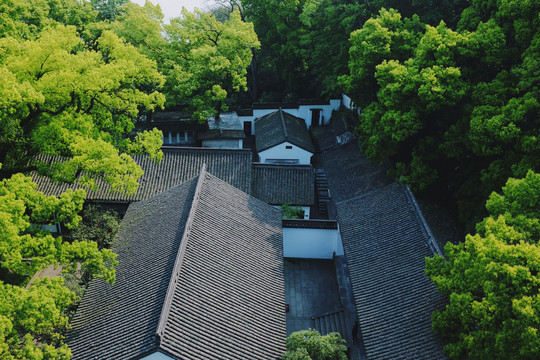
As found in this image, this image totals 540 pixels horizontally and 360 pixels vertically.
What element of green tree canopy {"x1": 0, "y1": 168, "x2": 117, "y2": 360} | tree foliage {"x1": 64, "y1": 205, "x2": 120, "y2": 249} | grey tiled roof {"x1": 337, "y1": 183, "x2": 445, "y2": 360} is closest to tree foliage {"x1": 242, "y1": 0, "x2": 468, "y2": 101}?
grey tiled roof {"x1": 337, "y1": 183, "x2": 445, "y2": 360}

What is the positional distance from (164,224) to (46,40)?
7526 mm

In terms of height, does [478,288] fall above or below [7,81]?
below

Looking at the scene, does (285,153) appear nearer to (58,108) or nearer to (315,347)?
(58,108)

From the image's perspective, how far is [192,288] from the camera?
13.7m

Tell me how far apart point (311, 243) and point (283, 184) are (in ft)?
12.2

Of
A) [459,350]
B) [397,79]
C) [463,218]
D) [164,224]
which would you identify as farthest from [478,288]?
[164,224]

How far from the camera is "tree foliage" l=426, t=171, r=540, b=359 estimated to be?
10.3 metres

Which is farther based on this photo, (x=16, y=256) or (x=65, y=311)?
(x=65, y=311)

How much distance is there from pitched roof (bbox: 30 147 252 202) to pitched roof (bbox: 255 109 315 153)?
4425 mm

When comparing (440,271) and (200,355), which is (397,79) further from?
(200,355)

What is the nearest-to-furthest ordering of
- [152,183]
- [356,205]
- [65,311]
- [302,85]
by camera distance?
[65,311]
[356,205]
[152,183]
[302,85]

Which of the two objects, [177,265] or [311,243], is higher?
[311,243]

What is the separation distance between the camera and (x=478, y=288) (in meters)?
12.0

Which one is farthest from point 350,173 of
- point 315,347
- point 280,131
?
point 315,347
